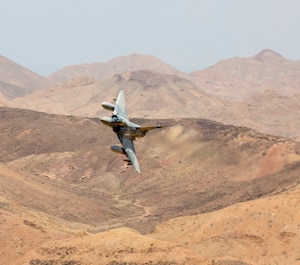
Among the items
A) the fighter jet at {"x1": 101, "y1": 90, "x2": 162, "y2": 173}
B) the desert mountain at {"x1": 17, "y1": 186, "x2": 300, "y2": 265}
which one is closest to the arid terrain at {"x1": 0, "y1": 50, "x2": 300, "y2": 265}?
the desert mountain at {"x1": 17, "y1": 186, "x2": 300, "y2": 265}

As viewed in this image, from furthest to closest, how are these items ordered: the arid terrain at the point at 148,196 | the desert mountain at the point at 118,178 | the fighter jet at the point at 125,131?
the desert mountain at the point at 118,178 → the arid terrain at the point at 148,196 → the fighter jet at the point at 125,131

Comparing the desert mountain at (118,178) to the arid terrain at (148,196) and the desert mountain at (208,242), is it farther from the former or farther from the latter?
the desert mountain at (208,242)

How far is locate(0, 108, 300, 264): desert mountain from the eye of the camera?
6384 centimetres

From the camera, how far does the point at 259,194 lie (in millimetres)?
92438

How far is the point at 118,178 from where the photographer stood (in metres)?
115

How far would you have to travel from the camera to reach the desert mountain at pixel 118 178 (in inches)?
2514

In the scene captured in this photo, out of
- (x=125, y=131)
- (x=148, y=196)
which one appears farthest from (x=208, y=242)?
(x=148, y=196)

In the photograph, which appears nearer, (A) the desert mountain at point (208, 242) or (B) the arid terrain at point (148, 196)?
(A) the desert mountain at point (208, 242)

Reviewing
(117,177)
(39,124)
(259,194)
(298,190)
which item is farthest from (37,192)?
(39,124)

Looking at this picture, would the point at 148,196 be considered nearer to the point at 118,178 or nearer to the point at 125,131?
the point at 118,178

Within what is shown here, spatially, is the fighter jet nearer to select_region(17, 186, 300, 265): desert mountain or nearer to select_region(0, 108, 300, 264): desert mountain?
select_region(17, 186, 300, 265): desert mountain

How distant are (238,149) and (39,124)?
195ft

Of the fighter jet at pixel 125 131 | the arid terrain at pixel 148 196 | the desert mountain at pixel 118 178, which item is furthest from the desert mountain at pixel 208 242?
the fighter jet at pixel 125 131

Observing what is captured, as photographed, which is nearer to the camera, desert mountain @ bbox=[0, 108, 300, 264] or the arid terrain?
the arid terrain
